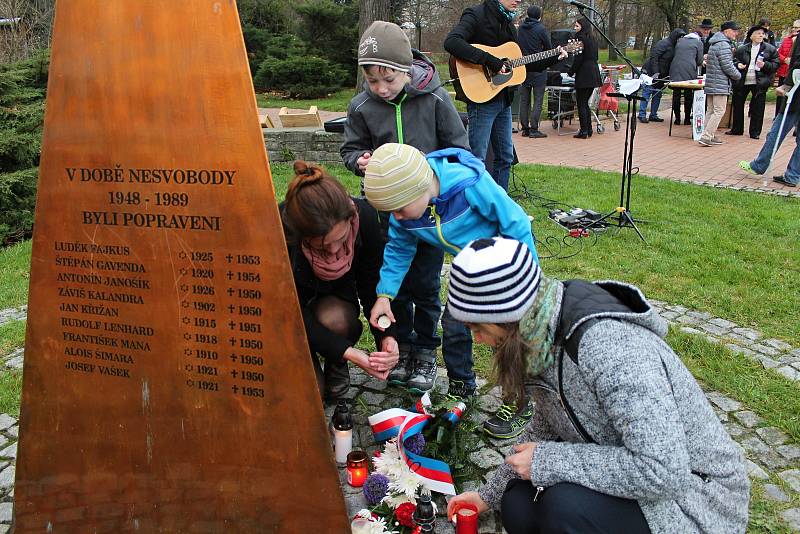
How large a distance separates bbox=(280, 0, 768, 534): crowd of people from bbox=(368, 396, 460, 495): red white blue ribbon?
8.6 inches

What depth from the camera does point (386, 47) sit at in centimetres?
334

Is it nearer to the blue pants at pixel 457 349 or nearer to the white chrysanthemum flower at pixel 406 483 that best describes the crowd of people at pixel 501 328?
the blue pants at pixel 457 349

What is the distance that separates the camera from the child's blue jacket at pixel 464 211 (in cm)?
288

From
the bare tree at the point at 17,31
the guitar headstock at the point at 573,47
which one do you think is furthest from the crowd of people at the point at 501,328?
the bare tree at the point at 17,31

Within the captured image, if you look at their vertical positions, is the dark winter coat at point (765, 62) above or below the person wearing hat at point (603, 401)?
above

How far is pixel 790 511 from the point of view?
2680 millimetres

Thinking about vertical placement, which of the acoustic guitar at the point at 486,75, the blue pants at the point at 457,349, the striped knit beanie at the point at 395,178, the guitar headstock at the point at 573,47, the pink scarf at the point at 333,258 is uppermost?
the guitar headstock at the point at 573,47

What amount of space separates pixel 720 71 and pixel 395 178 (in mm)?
10248

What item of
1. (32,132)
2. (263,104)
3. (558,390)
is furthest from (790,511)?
(263,104)

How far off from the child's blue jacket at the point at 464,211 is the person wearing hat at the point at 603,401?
0.84 metres

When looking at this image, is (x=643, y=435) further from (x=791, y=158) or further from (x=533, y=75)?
(x=533, y=75)

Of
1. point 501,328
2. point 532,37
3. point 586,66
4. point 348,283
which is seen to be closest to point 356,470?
point 348,283

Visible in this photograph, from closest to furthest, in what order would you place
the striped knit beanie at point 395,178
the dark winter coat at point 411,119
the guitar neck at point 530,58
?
the striped knit beanie at point 395,178 → the dark winter coat at point 411,119 → the guitar neck at point 530,58

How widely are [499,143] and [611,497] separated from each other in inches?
212
